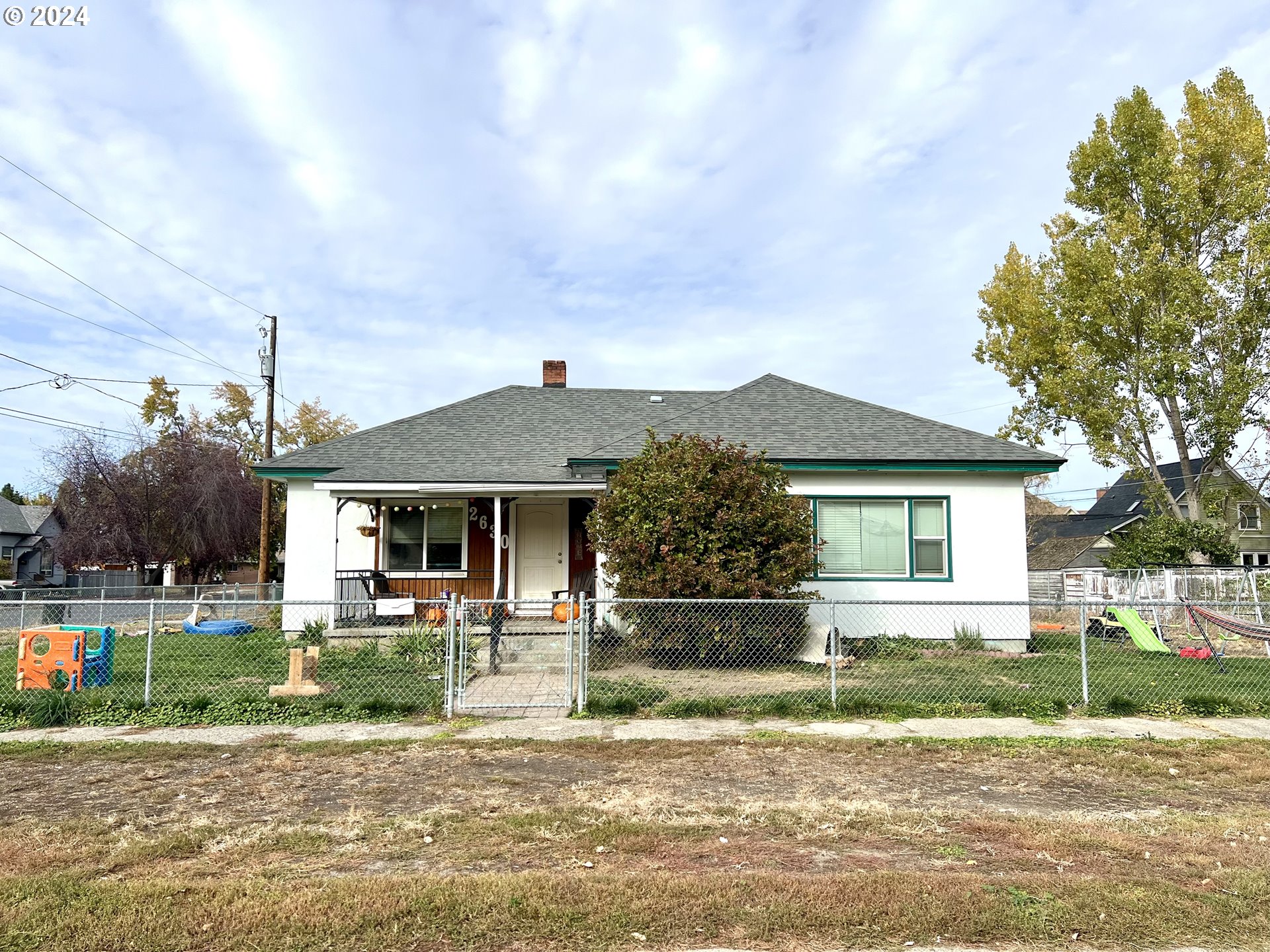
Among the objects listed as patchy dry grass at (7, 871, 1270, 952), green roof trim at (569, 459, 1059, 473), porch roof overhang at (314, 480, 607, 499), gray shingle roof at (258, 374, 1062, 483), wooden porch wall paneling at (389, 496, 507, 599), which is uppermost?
gray shingle roof at (258, 374, 1062, 483)

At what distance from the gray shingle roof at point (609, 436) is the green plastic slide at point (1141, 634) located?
2556 mm

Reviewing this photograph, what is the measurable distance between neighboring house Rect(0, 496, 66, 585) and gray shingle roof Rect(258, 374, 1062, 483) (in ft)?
136

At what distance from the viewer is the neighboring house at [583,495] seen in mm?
13453

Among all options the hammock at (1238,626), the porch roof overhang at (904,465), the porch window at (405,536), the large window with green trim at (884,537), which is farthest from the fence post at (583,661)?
the hammock at (1238,626)

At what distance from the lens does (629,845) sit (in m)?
4.73

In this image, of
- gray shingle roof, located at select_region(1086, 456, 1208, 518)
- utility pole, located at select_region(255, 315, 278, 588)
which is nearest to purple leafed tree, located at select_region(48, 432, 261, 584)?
utility pole, located at select_region(255, 315, 278, 588)

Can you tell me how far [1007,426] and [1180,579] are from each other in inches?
436

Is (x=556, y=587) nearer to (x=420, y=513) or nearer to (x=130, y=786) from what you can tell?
(x=420, y=513)

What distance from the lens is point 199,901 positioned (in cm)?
385

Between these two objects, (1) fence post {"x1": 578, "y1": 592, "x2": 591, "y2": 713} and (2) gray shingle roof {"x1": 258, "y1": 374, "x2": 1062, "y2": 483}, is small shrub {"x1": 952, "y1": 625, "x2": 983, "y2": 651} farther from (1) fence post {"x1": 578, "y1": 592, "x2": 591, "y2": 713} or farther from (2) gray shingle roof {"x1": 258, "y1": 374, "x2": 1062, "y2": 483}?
(1) fence post {"x1": 578, "y1": 592, "x2": 591, "y2": 713}

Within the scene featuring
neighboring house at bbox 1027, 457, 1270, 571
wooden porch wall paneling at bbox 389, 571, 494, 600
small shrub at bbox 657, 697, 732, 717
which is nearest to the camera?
small shrub at bbox 657, 697, 732, 717

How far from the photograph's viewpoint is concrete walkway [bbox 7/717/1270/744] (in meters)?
7.52

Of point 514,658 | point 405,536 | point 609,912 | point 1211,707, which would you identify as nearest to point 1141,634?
point 1211,707

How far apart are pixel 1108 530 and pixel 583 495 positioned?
3755 cm
